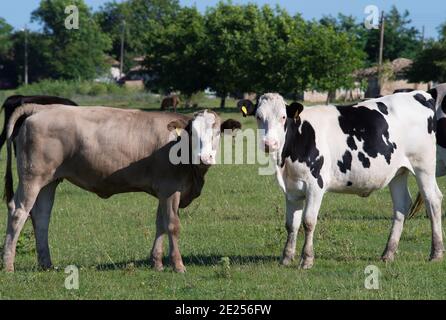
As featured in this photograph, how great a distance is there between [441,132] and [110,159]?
18.1 ft

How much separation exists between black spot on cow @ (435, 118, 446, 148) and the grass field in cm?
125

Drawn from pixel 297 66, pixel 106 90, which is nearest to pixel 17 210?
pixel 297 66

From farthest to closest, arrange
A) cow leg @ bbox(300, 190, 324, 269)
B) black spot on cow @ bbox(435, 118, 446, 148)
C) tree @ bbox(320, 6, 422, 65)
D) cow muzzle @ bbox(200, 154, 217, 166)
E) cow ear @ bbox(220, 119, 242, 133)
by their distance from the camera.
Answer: tree @ bbox(320, 6, 422, 65)
black spot on cow @ bbox(435, 118, 446, 148)
cow ear @ bbox(220, 119, 242, 133)
cow leg @ bbox(300, 190, 324, 269)
cow muzzle @ bbox(200, 154, 217, 166)

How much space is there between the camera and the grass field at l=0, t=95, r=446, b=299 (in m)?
8.62

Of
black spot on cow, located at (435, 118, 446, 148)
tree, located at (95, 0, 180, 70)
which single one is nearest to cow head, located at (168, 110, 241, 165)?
black spot on cow, located at (435, 118, 446, 148)

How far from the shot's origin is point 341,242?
11.6 meters

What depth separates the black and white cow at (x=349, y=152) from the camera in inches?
393

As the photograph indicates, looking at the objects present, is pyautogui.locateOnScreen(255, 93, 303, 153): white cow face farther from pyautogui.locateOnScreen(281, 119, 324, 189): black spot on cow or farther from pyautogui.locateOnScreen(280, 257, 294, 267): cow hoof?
pyautogui.locateOnScreen(280, 257, 294, 267): cow hoof

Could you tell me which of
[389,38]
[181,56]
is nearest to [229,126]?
[181,56]

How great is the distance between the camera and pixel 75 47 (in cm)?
11306

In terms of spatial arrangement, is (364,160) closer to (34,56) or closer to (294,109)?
(294,109)

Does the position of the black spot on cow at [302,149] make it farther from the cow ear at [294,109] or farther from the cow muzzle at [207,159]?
the cow muzzle at [207,159]

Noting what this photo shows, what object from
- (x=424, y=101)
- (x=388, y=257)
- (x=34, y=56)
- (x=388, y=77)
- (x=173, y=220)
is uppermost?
(x=424, y=101)

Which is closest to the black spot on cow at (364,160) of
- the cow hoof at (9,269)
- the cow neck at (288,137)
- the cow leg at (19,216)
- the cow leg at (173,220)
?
the cow neck at (288,137)
